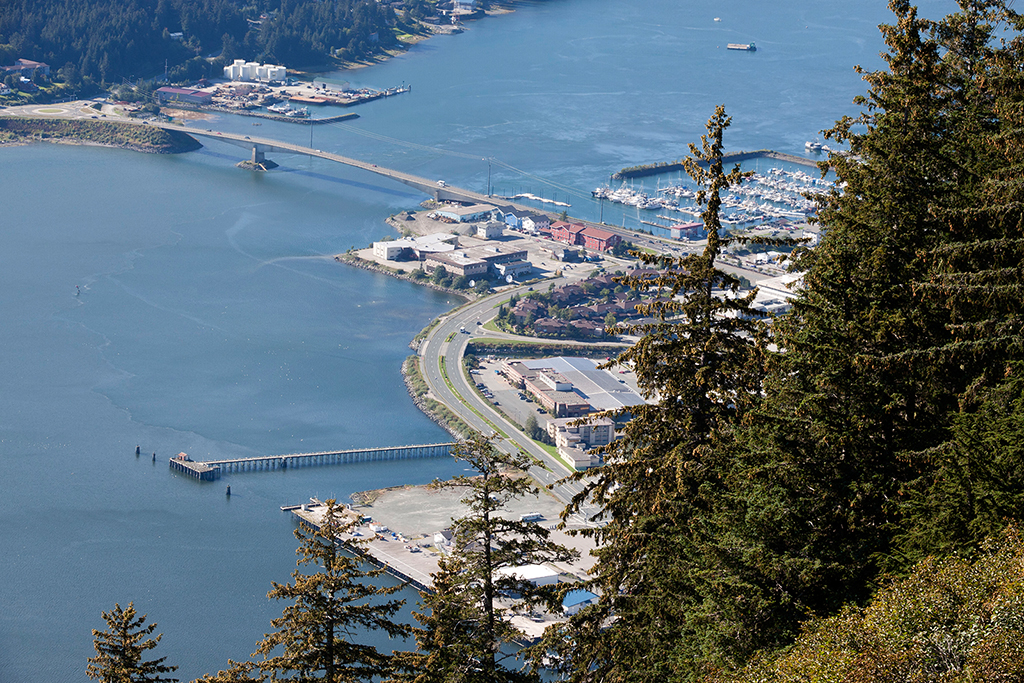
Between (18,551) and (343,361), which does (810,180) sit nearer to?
(343,361)

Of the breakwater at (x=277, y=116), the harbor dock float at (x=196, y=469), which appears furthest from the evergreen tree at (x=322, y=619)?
the breakwater at (x=277, y=116)

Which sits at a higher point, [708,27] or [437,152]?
[708,27]

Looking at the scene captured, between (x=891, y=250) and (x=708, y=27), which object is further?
(x=708, y=27)

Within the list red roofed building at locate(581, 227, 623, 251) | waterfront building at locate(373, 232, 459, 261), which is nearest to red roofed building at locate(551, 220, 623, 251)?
red roofed building at locate(581, 227, 623, 251)

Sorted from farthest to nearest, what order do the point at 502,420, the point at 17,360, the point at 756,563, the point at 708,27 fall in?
1. the point at 708,27
2. the point at 17,360
3. the point at 502,420
4. the point at 756,563

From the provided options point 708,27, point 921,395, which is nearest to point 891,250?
point 921,395

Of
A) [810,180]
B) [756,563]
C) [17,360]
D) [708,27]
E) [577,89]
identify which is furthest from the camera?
[708,27]
